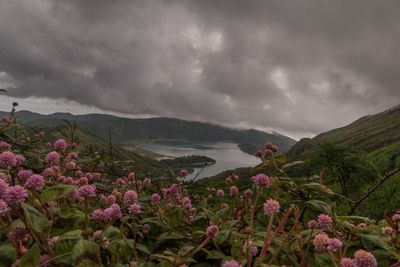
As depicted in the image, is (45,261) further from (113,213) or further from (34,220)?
(113,213)

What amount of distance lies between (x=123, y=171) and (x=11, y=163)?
195 inches

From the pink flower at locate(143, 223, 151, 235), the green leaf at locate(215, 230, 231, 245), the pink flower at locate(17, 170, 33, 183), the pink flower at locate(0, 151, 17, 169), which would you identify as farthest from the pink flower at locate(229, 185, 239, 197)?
the pink flower at locate(0, 151, 17, 169)

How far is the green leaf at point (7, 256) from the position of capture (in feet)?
6.48

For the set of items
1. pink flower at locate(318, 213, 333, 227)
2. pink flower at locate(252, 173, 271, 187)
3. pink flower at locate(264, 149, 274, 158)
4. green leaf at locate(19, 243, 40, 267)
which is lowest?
green leaf at locate(19, 243, 40, 267)

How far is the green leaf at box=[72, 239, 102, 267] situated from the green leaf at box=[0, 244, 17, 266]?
1.38 feet

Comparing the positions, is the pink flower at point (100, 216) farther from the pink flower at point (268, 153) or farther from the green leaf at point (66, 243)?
the pink flower at point (268, 153)

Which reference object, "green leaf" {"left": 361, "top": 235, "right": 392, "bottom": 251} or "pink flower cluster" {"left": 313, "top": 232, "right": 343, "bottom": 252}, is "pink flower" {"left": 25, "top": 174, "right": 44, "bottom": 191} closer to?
"pink flower cluster" {"left": 313, "top": 232, "right": 343, "bottom": 252}

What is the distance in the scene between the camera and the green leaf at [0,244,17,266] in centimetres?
198

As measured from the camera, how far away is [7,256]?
1983 millimetres

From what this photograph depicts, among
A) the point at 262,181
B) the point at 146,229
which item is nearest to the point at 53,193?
the point at 146,229

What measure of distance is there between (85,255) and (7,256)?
52cm

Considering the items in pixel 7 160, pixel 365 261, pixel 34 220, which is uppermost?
pixel 7 160

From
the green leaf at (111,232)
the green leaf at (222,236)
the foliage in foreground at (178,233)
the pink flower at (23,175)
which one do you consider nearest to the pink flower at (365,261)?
the foliage in foreground at (178,233)

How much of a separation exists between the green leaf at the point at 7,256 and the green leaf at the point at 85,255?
0.42 metres
